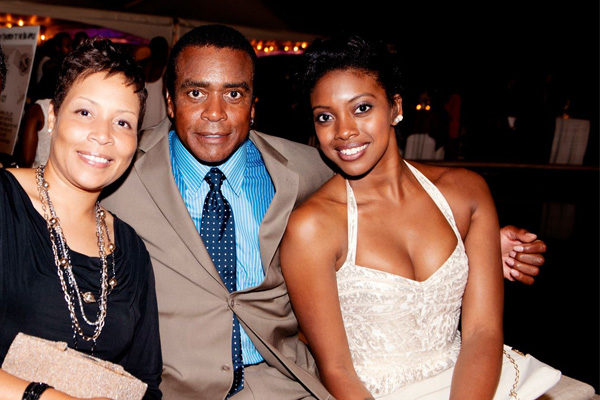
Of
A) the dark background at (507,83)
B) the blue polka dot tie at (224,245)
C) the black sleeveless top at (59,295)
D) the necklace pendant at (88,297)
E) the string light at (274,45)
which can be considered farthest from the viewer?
the string light at (274,45)

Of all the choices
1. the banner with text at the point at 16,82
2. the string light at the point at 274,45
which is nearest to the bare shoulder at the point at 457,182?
the banner with text at the point at 16,82

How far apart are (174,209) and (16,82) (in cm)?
277

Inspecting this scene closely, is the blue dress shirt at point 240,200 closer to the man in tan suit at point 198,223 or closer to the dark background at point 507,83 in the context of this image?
the man in tan suit at point 198,223

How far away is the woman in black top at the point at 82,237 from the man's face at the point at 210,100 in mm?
270

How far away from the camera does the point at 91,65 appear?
1.53 meters

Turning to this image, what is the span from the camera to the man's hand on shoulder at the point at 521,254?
6.91ft

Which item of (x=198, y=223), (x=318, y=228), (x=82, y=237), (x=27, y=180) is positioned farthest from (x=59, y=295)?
(x=318, y=228)

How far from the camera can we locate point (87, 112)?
5.01 ft

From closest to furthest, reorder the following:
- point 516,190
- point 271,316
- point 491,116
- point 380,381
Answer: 1. point 380,381
2. point 271,316
3. point 516,190
4. point 491,116

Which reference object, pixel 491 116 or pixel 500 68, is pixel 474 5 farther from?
pixel 491 116

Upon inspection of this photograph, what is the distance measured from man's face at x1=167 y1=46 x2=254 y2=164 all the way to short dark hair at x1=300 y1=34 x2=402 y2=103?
0.28 metres

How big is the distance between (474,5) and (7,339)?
10.9 meters

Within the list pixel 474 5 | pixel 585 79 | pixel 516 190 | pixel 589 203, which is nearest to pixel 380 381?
pixel 516 190

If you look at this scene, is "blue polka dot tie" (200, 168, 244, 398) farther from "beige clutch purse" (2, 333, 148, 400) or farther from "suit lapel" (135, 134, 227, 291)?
"beige clutch purse" (2, 333, 148, 400)
